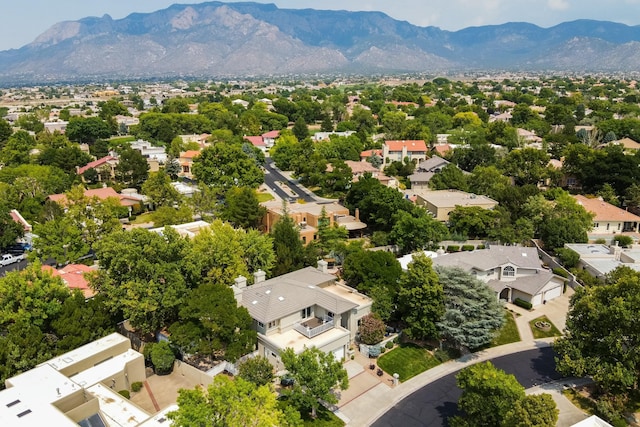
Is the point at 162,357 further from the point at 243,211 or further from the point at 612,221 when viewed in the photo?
the point at 612,221

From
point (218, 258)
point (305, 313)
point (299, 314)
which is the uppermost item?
point (218, 258)

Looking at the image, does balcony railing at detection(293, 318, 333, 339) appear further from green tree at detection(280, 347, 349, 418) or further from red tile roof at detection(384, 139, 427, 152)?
red tile roof at detection(384, 139, 427, 152)

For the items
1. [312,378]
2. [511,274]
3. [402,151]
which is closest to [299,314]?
[312,378]

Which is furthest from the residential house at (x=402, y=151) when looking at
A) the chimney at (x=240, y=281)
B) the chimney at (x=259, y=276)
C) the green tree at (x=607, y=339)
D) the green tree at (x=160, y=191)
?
the green tree at (x=607, y=339)

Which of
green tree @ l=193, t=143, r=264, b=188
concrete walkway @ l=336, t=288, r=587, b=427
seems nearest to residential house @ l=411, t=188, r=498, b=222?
Result: concrete walkway @ l=336, t=288, r=587, b=427

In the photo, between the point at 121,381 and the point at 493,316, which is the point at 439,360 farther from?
the point at 121,381

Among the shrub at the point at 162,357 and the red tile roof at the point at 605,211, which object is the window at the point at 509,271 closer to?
the red tile roof at the point at 605,211

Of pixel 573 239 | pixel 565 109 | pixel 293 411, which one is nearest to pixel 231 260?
pixel 293 411

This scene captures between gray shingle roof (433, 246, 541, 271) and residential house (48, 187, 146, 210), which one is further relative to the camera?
residential house (48, 187, 146, 210)

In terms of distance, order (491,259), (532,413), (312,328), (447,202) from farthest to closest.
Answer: (447,202) → (491,259) → (312,328) → (532,413)
